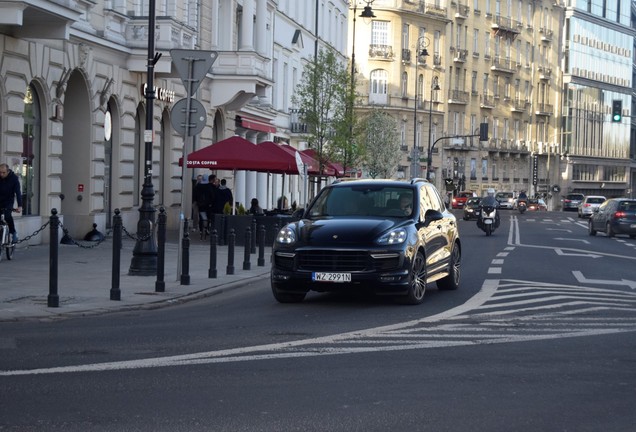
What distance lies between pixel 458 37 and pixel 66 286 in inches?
3899

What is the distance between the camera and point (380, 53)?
10688 centimetres

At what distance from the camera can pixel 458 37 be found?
376 ft

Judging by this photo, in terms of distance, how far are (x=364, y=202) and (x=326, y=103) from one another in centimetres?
3340

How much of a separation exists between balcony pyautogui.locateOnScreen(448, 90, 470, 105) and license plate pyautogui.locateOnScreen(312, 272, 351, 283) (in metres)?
97.8

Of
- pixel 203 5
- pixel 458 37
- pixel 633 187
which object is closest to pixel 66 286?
→ pixel 203 5

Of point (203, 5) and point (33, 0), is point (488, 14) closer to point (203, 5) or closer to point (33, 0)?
point (203, 5)

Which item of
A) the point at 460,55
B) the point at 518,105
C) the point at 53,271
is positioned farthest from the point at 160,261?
the point at 518,105

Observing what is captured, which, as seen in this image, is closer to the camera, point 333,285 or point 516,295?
point 333,285

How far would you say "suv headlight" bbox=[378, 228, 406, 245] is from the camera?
16.0 metres

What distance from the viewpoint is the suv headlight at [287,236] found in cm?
1623

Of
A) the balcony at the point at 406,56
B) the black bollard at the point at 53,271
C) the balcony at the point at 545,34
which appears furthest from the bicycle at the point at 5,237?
the balcony at the point at 545,34

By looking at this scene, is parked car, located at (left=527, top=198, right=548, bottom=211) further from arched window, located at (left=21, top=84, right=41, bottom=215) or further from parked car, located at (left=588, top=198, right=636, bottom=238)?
arched window, located at (left=21, top=84, right=41, bottom=215)

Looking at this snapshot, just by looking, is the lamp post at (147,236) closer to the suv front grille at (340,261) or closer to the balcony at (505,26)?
the suv front grille at (340,261)

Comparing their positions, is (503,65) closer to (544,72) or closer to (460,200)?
(544,72)
